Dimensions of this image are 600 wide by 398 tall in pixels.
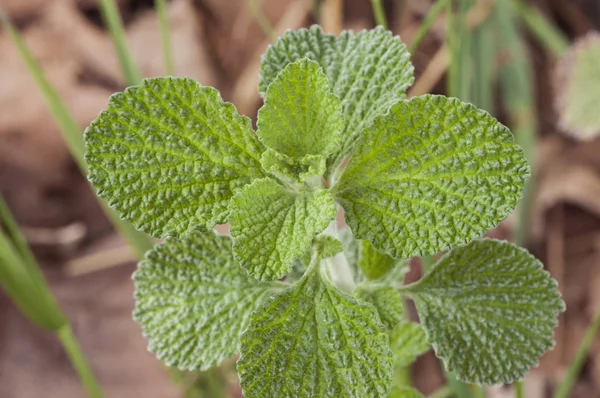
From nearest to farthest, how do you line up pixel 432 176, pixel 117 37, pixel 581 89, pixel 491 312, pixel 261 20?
pixel 432 176
pixel 491 312
pixel 117 37
pixel 261 20
pixel 581 89

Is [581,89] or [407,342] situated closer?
[407,342]

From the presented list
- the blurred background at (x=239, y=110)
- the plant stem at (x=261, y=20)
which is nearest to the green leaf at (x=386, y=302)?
the plant stem at (x=261, y=20)

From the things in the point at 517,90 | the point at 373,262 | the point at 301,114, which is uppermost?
the point at 517,90

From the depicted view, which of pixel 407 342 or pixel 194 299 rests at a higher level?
pixel 194 299

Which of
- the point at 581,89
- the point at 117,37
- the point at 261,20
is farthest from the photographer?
the point at 581,89

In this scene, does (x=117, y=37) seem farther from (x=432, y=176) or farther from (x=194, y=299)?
(x=432, y=176)

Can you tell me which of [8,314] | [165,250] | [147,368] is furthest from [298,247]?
[8,314]

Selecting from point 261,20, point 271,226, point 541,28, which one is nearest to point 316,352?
point 271,226
